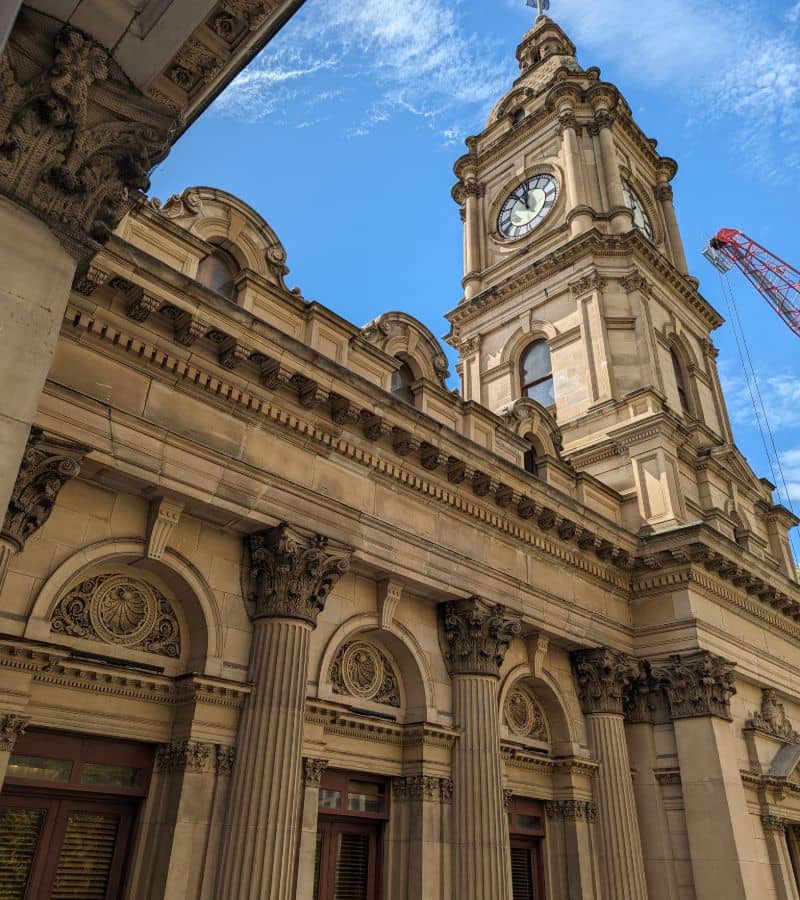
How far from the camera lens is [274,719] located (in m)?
10.9

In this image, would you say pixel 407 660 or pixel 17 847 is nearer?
pixel 17 847

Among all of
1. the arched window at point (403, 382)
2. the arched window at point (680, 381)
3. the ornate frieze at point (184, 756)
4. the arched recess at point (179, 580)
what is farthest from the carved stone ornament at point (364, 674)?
Answer: the arched window at point (680, 381)

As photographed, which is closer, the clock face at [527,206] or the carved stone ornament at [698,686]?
the carved stone ornament at [698,686]

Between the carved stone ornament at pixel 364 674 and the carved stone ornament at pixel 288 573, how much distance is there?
4.87 ft

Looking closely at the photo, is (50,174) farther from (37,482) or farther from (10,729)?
(10,729)

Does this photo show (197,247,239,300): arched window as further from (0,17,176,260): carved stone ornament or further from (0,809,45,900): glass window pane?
(0,809,45,900): glass window pane

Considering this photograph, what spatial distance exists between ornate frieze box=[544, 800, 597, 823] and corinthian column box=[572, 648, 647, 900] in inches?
7.3

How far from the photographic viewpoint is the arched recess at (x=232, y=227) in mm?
13328

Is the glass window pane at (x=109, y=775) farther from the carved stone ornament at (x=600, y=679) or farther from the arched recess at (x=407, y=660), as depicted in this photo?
the carved stone ornament at (x=600, y=679)

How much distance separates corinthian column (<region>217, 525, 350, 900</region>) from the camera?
10.0m

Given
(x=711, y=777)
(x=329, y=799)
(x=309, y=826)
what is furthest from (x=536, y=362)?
(x=309, y=826)

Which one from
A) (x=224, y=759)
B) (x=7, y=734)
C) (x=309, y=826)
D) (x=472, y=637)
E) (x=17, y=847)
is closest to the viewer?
(x=7, y=734)

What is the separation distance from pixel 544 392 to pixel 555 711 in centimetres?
1217

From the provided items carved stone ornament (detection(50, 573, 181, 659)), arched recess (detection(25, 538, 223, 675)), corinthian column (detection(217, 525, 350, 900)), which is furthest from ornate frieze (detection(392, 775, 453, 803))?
carved stone ornament (detection(50, 573, 181, 659))
